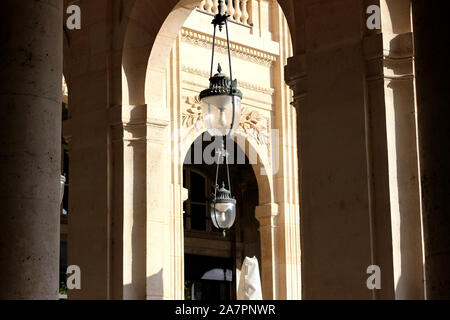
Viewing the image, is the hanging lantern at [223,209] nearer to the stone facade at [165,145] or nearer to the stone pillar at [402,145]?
the stone facade at [165,145]

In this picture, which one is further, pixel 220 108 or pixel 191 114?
pixel 191 114

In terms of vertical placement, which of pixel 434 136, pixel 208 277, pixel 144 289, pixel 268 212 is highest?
pixel 268 212

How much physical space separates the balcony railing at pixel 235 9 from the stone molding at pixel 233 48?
517 mm

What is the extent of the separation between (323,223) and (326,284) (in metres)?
0.48

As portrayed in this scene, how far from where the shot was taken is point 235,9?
1898cm

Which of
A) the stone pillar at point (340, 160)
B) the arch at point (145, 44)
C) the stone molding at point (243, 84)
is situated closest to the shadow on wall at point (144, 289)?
the arch at point (145, 44)

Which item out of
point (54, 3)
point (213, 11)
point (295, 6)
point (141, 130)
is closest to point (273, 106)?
point (213, 11)

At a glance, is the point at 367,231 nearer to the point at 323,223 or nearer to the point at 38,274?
the point at 323,223

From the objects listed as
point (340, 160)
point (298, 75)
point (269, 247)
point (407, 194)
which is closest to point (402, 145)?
point (407, 194)

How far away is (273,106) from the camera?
64.2 feet

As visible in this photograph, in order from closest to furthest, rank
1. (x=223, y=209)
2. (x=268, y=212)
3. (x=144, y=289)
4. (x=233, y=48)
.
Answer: (x=144, y=289) → (x=223, y=209) → (x=233, y=48) → (x=268, y=212)

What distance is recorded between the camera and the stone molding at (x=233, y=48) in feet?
59.1

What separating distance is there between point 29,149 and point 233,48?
13275mm

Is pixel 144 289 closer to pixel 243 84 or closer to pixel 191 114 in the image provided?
pixel 191 114
